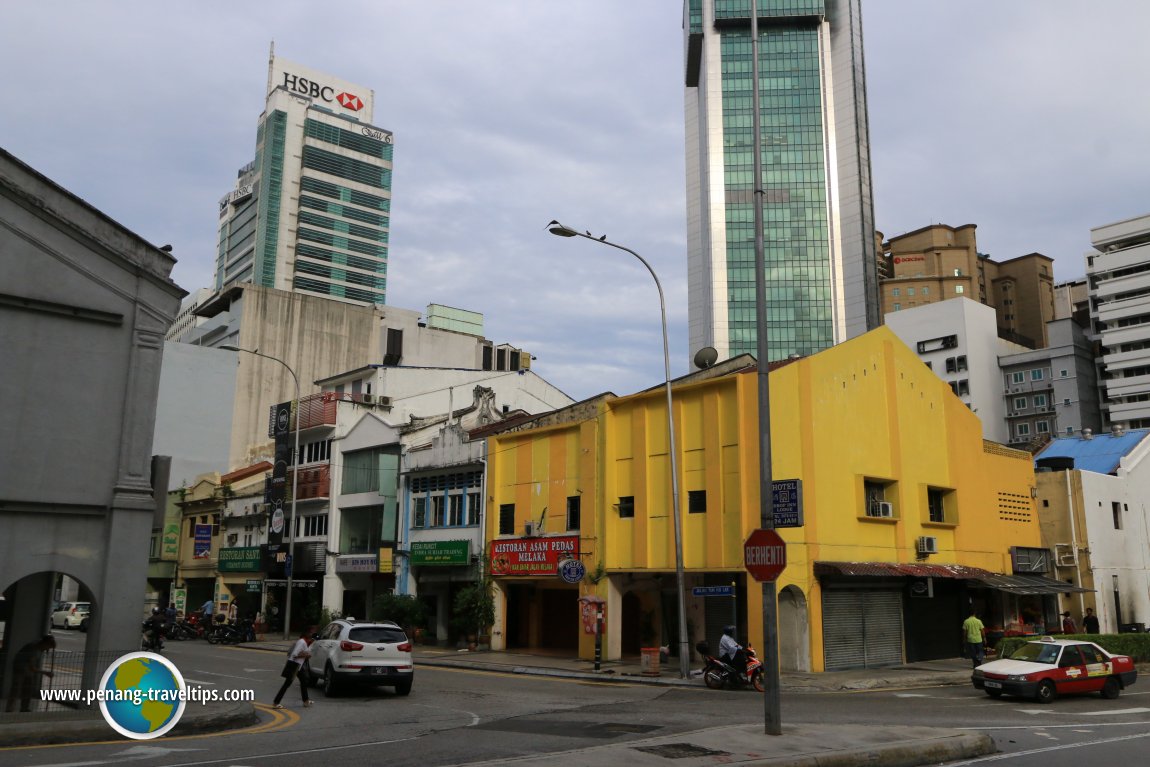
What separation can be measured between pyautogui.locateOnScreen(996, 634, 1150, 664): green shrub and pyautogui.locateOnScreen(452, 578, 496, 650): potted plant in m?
17.5

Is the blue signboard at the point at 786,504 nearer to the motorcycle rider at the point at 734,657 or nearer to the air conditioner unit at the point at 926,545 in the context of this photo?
the motorcycle rider at the point at 734,657

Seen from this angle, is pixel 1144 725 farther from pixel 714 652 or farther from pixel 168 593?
pixel 168 593

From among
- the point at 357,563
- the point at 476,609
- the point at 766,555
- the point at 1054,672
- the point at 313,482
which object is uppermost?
the point at 313,482

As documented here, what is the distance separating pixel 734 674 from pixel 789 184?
108m

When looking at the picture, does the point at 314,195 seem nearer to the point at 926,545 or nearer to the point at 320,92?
the point at 320,92

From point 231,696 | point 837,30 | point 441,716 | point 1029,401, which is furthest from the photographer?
point 837,30

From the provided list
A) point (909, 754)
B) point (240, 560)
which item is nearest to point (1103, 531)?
point (909, 754)

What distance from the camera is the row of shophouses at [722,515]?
2842cm

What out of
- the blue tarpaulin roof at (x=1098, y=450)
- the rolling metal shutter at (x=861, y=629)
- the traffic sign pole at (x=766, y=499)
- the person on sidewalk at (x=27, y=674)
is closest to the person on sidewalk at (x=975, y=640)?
the rolling metal shutter at (x=861, y=629)

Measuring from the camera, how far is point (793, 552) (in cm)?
2730

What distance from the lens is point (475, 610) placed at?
3591 centimetres

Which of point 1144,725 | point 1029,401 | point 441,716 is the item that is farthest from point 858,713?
point 1029,401

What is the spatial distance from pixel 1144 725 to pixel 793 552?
11.4 meters

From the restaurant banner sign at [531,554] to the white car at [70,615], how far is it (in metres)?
25.8
